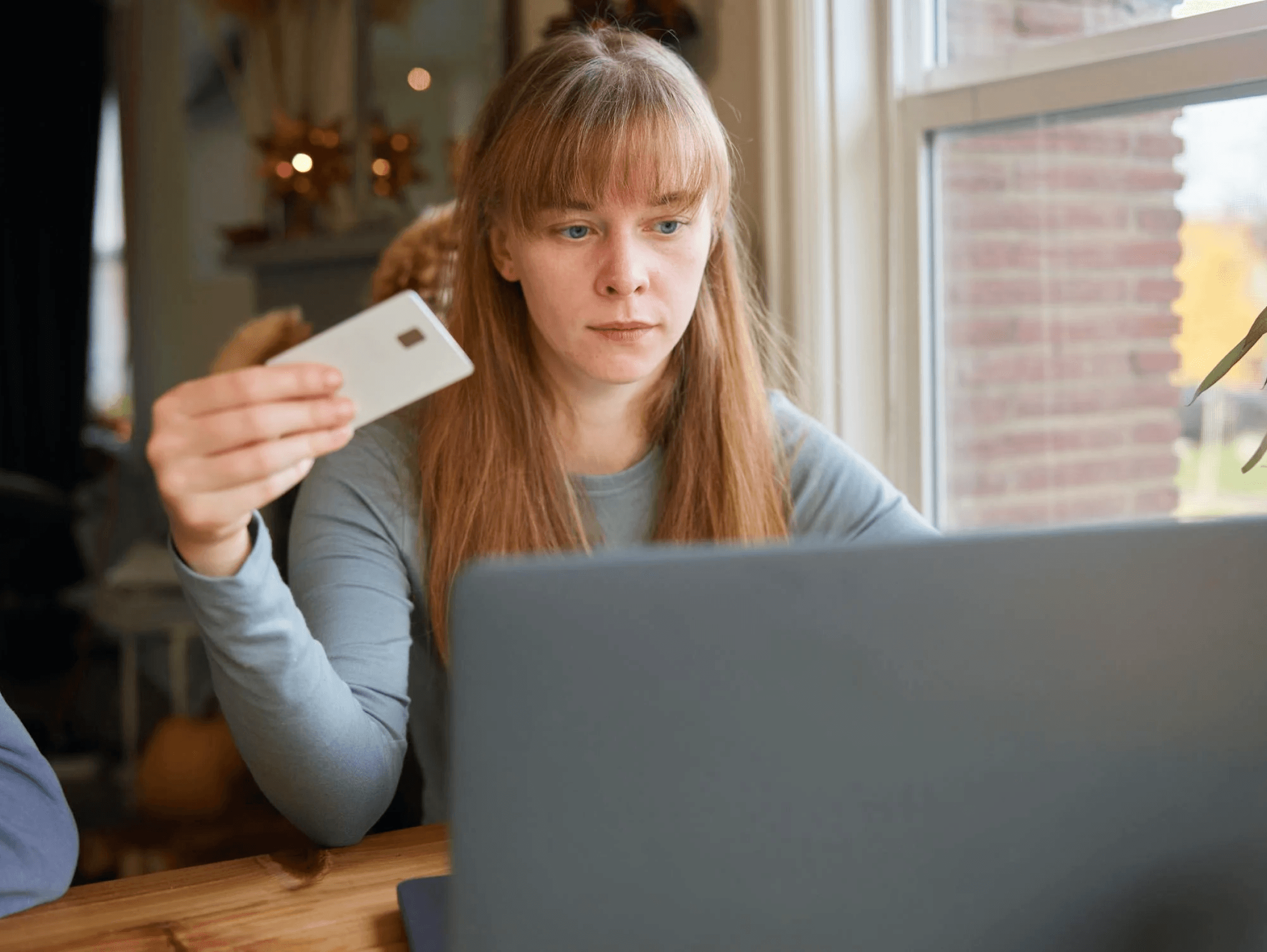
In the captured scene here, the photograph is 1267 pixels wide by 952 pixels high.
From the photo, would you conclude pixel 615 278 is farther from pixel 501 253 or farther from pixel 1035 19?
pixel 1035 19

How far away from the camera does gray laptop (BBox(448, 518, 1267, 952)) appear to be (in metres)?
0.42

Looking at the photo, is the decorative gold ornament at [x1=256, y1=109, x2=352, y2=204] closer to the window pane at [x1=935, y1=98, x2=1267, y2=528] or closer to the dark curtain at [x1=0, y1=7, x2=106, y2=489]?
the dark curtain at [x1=0, y1=7, x2=106, y2=489]

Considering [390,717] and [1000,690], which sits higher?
[1000,690]

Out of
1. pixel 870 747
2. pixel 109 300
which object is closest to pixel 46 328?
pixel 109 300

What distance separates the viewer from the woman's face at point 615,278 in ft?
3.51

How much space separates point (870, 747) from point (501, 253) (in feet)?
2.68

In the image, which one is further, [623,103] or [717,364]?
[717,364]

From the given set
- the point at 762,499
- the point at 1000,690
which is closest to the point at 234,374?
the point at 1000,690

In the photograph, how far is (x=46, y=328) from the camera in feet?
9.80

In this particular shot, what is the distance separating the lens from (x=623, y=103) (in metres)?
1.06

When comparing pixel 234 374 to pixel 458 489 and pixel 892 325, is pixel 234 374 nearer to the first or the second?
pixel 458 489

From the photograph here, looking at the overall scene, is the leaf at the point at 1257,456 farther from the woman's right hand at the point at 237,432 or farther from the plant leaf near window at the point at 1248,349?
the woman's right hand at the point at 237,432

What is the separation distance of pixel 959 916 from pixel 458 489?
2.31 feet

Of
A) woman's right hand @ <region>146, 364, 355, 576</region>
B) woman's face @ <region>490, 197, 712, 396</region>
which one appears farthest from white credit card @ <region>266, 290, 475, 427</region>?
woman's face @ <region>490, 197, 712, 396</region>
